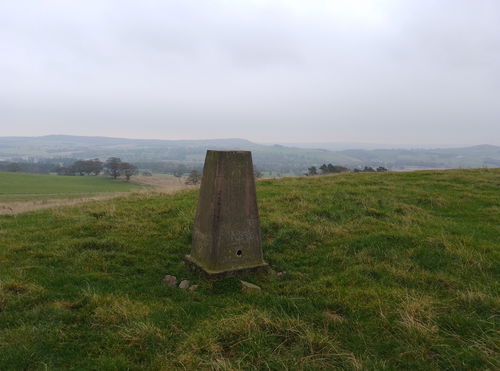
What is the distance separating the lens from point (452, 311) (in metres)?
4.62

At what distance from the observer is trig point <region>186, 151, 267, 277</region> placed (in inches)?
238

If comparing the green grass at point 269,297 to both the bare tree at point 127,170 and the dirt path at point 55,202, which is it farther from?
the bare tree at point 127,170

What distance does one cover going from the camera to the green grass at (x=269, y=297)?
383cm

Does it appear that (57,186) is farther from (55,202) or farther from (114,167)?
(55,202)

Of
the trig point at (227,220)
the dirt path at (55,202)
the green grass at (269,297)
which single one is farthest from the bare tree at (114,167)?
the trig point at (227,220)

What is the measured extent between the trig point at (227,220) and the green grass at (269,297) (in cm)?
41

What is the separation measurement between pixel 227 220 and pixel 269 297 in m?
1.52

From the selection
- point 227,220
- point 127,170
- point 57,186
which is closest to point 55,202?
point 227,220

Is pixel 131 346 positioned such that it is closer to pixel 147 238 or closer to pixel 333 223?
pixel 147 238

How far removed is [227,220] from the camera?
241 inches

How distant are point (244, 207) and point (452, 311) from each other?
345 centimetres

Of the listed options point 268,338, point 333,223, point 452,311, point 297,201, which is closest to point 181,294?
point 268,338

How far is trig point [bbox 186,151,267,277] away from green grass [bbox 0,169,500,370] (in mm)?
406

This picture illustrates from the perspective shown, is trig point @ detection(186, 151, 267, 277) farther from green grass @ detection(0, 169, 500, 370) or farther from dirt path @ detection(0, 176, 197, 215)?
dirt path @ detection(0, 176, 197, 215)
